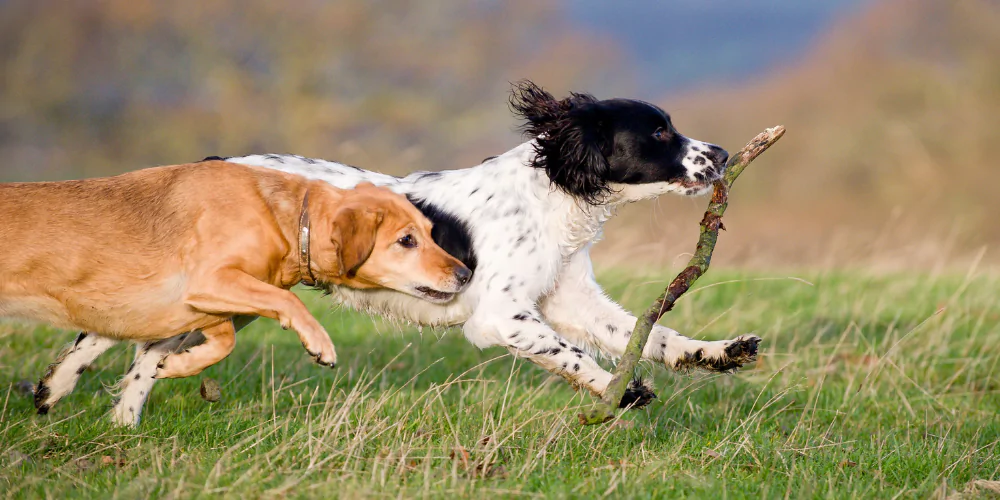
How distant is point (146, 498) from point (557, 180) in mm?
2650

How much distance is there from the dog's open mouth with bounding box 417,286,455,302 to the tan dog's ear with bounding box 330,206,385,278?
336 millimetres

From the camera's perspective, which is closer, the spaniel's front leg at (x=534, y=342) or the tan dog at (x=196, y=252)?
the tan dog at (x=196, y=252)

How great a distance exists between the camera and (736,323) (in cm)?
814

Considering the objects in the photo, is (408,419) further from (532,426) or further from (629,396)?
(629,396)

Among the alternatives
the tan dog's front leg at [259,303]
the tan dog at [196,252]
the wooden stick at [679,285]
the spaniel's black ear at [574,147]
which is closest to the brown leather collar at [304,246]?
the tan dog at [196,252]

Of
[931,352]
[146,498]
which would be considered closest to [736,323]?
[931,352]

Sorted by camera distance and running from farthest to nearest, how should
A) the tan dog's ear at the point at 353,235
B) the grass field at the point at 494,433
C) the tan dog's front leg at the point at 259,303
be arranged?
1. the tan dog's ear at the point at 353,235
2. the tan dog's front leg at the point at 259,303
3. the grass field at the point at 494,433

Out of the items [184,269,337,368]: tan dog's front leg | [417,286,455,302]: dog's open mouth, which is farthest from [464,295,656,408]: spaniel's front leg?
[184,269,337,368]: tan dog's front leg

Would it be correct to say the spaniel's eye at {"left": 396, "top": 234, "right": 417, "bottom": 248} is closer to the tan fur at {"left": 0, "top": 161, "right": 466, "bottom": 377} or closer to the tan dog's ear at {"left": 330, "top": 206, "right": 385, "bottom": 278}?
the tan fur at {"left": 0, "top": 161, "right": 466, "bottom": 377}

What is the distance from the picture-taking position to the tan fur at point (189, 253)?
4242mm

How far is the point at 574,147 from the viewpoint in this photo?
202 inches

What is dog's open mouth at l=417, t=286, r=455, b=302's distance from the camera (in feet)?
15.6

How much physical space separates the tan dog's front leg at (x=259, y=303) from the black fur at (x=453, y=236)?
1.13 m

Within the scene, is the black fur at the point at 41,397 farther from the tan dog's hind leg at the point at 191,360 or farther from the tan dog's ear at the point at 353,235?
the tan dog's ear at the point at 353,235
